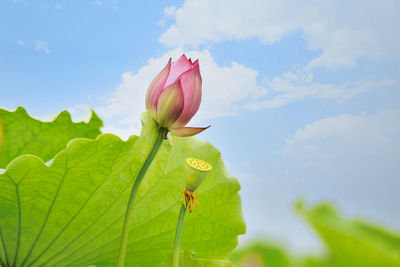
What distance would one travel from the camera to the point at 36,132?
697 millimetres

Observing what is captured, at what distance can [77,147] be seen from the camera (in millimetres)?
454

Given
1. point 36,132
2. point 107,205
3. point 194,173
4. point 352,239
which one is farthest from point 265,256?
point 36,132

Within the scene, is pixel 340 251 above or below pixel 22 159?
below

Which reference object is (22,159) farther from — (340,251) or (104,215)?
(340,251)

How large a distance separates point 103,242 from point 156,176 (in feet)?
0.38

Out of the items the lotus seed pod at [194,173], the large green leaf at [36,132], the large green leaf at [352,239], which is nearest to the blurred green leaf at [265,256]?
the large green leaf at [352,239]

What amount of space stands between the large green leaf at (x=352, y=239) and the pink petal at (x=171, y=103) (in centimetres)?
31

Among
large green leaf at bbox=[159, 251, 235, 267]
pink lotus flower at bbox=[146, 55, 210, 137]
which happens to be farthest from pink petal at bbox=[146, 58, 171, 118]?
large green leaf at bbox=[159, 251, 235, 267]

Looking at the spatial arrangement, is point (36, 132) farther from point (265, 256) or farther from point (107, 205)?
point (265, 256)

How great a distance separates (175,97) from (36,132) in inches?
14.7

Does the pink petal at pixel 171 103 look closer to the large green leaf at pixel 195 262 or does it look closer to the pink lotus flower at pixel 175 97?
the pink lotus flower at pixel 175 97

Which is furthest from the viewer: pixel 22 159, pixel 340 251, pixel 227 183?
pixel 227 183

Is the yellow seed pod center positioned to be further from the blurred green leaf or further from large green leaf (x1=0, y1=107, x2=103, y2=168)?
large green leaf (x1=0, y1=107, x2=103, y2=168)

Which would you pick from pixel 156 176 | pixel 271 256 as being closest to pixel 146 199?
pixel 156 176
